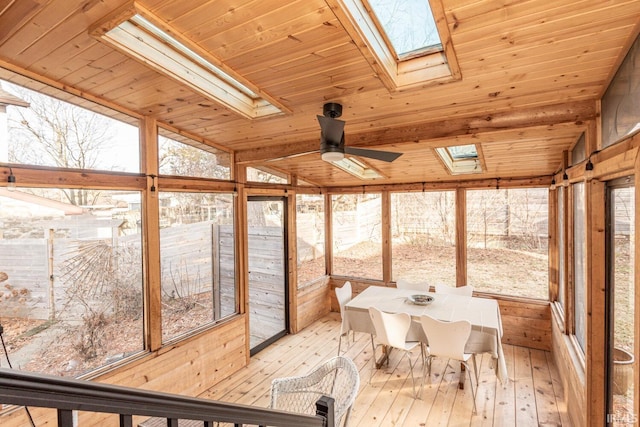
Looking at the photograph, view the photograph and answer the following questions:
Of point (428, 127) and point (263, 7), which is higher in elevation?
point (263, 7)

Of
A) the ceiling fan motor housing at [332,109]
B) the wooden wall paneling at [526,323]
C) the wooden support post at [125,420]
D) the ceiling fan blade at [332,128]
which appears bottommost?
the wooden wall paneling at [526,323]

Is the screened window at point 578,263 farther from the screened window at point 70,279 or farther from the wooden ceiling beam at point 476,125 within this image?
the screened window at point 70,279

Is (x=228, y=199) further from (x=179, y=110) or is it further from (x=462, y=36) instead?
(x=462, y=36)

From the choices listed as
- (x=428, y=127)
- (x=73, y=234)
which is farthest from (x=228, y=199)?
(x=428, y=127)

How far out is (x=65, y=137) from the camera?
2.48 m

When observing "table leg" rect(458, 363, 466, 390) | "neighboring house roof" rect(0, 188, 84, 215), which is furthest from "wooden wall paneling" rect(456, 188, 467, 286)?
"neighboring house roof" rect(0, 188, 84, 215)

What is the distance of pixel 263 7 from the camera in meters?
1.55

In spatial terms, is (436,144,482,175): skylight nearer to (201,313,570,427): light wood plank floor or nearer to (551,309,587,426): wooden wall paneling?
(551,309,587,426): wooden wall paneling

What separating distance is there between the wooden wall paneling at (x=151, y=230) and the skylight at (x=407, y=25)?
2.36 meters

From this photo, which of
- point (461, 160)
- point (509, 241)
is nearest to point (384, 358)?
point (509, 241)

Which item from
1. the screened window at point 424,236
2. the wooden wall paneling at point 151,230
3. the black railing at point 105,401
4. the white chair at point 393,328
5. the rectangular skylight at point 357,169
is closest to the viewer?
the black railing at point 105,401

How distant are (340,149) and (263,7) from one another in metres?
0.99

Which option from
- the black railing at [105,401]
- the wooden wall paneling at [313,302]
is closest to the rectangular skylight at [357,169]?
the wooden wall paneling at [313,302]

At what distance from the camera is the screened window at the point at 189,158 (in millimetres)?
3213
